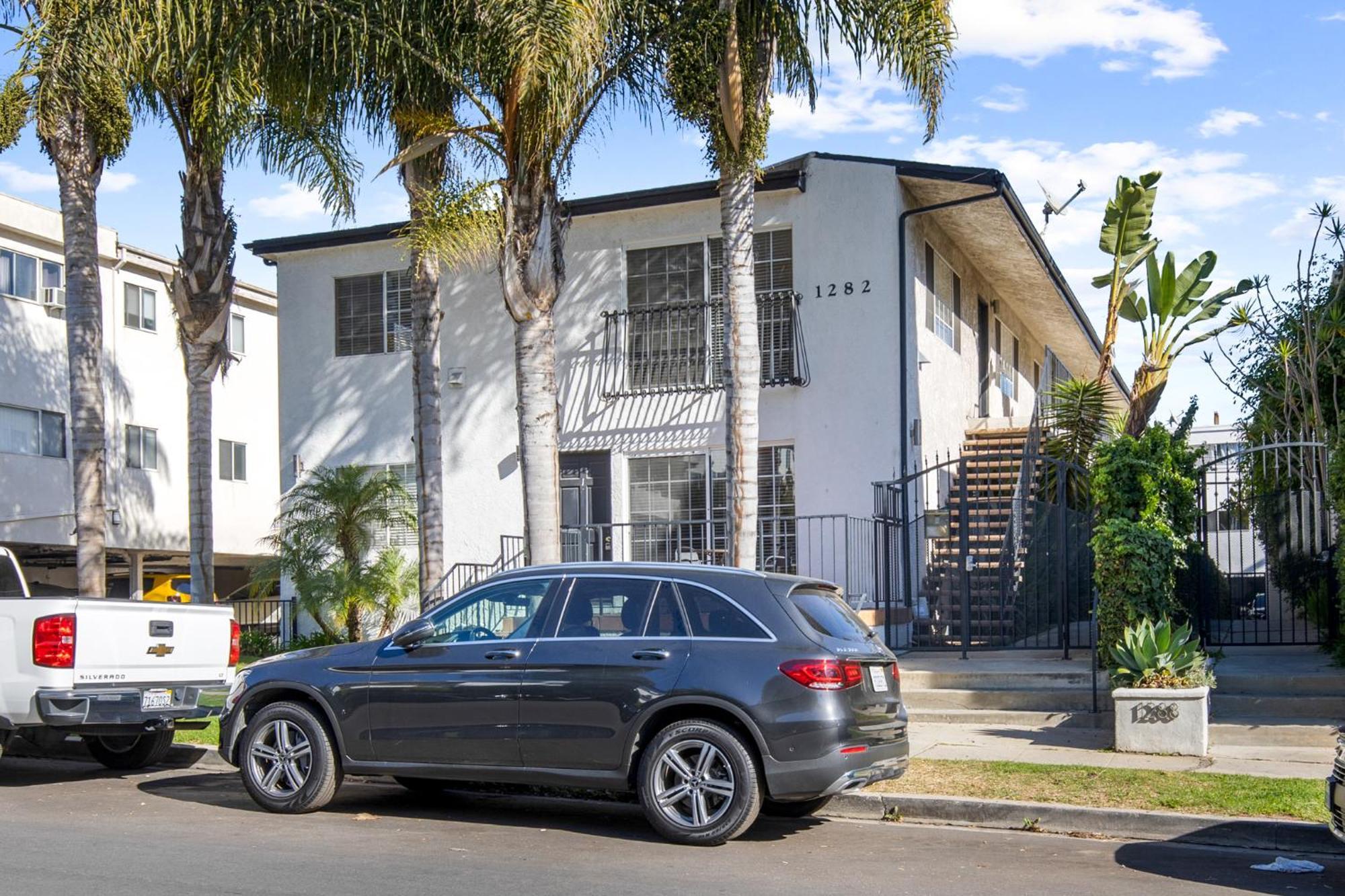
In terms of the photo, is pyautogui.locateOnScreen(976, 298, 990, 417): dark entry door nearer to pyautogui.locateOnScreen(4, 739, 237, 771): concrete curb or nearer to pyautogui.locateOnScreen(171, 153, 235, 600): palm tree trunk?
pyautogui.locateOnScreen(171, 153, 235, 600): palm tree trunk

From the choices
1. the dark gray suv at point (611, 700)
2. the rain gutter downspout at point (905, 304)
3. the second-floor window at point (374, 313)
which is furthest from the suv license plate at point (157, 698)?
the second-floor window at point (374, 313)

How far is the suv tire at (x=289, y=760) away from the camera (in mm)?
8984

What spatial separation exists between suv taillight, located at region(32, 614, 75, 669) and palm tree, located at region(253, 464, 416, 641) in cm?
835

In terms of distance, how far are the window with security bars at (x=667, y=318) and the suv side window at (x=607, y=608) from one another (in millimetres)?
9559

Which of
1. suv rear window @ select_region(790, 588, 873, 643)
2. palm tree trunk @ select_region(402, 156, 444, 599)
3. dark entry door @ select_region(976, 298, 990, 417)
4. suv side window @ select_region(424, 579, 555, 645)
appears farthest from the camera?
dark entry door @ select_region(976, 298, 990, 417)

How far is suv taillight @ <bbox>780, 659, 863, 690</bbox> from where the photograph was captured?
26.1 feet

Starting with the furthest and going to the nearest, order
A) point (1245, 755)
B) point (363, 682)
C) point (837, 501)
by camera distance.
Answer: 1. point (837, 501)
2. point (1245, 755)
3. point (363, 682)

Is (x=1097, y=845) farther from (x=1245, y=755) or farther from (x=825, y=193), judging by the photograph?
(x=825, y=193)

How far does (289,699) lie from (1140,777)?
5841 mm

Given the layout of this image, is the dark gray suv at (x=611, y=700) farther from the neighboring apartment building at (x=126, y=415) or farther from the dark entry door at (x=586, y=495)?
the neighboring apartment building at (x=126, y=415)

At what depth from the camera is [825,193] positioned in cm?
1761

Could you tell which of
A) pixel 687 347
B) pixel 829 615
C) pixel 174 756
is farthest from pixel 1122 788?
pixel 687 347

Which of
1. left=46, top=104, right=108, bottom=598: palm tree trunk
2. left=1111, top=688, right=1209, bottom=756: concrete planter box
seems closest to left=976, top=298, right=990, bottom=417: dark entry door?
left=1111, top=688, right=1209, bottom=756: concrete planter box

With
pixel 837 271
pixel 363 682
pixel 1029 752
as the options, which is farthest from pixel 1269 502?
pixel 363 682
